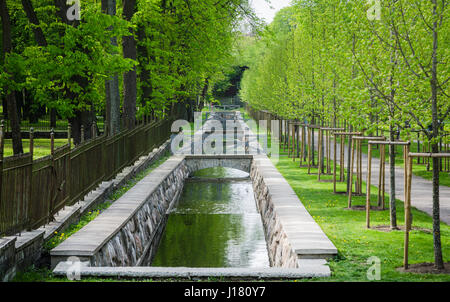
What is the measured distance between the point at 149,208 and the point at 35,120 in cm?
3356

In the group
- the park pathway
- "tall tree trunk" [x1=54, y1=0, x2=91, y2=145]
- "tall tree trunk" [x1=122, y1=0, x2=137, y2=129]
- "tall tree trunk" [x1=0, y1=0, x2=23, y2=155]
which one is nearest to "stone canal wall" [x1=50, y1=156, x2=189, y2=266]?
"tall tree trunk" [x1=54, y1=0, x2=91, y2=145]

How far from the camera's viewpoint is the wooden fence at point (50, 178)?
29.4 feet

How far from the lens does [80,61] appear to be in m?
17.2

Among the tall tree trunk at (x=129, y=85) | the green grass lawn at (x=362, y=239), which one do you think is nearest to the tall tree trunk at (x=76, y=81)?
the tall tree trunk at (x=129, y=85)

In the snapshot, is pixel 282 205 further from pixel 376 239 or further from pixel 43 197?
pixel 43 197

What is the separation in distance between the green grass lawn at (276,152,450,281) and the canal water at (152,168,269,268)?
1824mm

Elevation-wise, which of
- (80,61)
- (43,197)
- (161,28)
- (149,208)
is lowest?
(149,208)

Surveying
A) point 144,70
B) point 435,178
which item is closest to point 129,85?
point 144,70

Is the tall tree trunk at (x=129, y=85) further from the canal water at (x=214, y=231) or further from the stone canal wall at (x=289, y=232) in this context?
the stone canal wall at (x=289, y=232)

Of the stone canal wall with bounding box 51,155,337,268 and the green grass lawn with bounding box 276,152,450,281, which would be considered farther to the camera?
the stone canal wall with bounding box 51,155,337,268

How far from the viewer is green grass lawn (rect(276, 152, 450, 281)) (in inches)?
349

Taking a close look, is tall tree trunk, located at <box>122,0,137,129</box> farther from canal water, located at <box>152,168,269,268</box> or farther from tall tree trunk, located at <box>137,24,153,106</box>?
canal water, located at <box>152,168,269,268</box>

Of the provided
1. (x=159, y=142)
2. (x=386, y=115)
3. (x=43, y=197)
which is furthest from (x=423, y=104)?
(x=159, y=142)

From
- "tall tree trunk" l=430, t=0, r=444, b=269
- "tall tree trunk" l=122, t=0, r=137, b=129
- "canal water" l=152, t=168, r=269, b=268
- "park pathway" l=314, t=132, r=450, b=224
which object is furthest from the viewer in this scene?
"tall tree trunk" l=122, t=0, r=137, b=129
